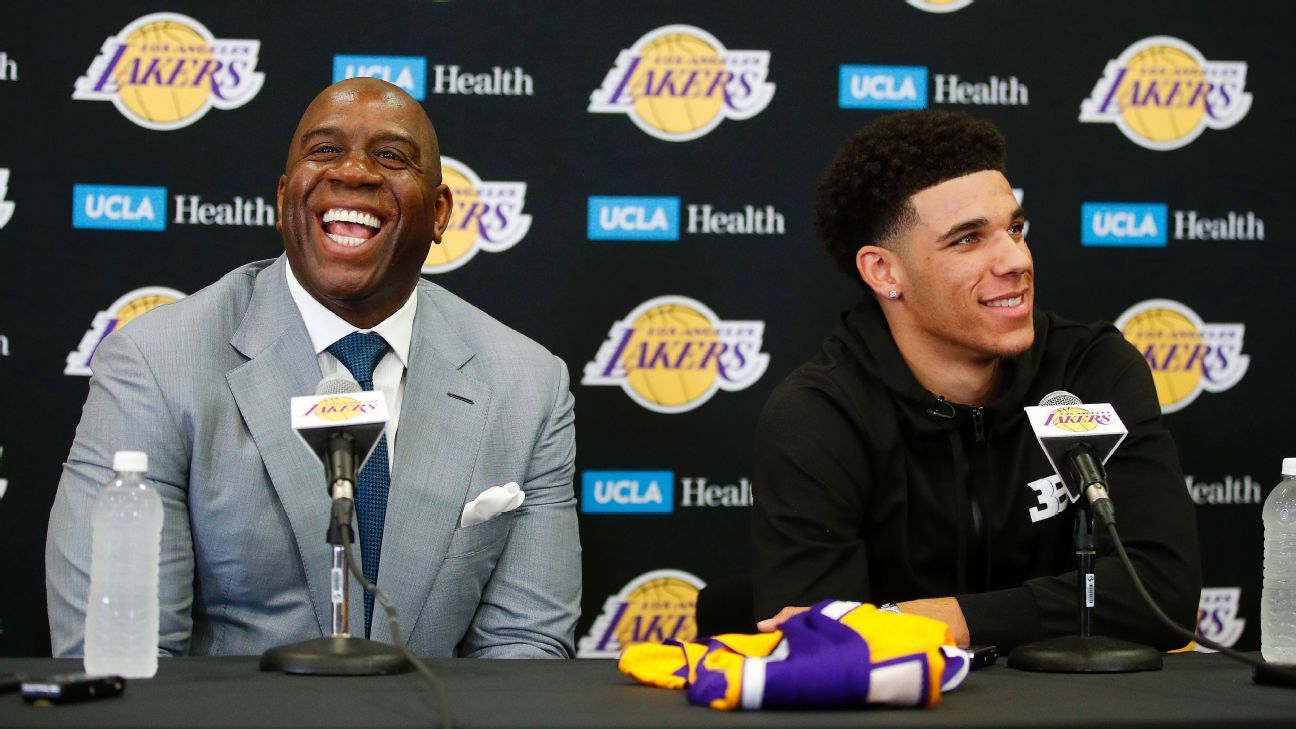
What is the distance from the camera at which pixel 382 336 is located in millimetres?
2328

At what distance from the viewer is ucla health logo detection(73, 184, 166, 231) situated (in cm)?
309

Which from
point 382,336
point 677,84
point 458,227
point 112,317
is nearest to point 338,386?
point 382,336

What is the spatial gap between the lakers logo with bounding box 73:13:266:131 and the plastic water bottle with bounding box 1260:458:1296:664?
7.83 feet

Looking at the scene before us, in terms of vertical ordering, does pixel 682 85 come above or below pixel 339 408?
above

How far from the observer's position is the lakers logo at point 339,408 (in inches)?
58.6

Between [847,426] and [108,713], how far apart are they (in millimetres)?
1404

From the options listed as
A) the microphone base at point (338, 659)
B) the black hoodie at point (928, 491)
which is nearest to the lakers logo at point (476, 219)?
the black hoodie at point (928, 491)

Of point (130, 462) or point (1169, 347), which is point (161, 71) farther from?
point (1169, 347)

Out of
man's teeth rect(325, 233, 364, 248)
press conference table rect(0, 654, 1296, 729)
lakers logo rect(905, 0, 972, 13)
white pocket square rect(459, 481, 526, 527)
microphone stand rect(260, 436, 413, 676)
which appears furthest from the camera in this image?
lakers logo rect(905, 0, 972, 13)

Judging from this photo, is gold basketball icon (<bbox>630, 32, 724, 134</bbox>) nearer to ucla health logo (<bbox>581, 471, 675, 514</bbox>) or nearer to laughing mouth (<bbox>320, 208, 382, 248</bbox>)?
ucla health logo (<bbox>581, 471, 675, 514</bbox>)

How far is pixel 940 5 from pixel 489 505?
1.86 metres

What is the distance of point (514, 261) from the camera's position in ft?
10.5

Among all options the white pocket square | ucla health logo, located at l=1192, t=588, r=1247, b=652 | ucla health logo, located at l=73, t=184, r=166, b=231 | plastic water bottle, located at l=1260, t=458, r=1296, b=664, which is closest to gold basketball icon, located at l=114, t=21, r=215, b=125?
ucla health logo, located at l=73, t=184, r=166, b=231

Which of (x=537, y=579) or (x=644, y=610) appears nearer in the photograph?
(x=537, y=579)
